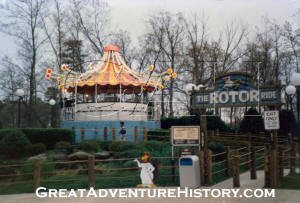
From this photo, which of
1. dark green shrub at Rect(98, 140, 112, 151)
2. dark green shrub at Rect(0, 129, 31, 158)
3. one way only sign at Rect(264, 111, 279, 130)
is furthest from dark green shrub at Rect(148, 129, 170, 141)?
one way only sign at Rect(264, 111, 279, 130)

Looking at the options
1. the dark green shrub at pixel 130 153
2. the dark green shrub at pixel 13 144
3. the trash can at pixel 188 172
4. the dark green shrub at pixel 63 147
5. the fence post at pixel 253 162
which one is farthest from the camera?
the dark green shrub at pixel 63 147

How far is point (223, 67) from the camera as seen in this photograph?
41500 mm

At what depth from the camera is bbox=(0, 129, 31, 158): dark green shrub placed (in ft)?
74.2

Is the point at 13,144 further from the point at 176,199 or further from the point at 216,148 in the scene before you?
the point at 176,199

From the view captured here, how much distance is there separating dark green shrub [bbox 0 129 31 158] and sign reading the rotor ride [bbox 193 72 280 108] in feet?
35.2

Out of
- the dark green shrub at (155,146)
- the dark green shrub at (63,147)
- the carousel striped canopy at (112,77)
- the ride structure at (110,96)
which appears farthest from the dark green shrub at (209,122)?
the dark green shrub at (63,147)

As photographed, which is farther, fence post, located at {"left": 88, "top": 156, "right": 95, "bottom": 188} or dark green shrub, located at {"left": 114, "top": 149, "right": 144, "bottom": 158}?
dark green shrub, located at {"left": 114, "top": 149, "right": 144, "bottom": 158}

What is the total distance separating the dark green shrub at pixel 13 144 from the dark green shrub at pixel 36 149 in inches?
9.1

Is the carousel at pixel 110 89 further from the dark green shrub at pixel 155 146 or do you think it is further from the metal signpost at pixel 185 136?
the metal signpost at pixel 185 136

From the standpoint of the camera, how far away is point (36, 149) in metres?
23.6

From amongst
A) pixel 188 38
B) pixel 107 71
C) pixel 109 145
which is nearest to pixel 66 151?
pixel 109 145

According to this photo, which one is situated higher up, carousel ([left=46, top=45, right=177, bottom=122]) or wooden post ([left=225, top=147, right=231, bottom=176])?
carousel ([left=46, top=45, right=177, bottom=122])

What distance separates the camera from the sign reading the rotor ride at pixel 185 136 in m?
14.9

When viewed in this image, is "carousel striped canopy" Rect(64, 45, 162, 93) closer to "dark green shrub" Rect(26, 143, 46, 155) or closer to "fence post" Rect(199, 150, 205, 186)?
"dark green shrub" Rect(26, 143, 46, 155)
